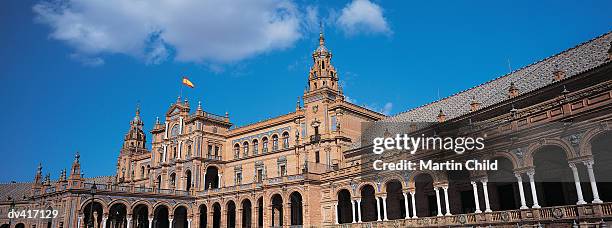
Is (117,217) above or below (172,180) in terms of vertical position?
below

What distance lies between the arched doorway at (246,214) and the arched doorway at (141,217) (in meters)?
11.7

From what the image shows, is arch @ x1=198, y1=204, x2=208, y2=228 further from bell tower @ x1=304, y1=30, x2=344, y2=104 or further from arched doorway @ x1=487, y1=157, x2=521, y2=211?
arched doorway @ x1=487, y1=157, x2=521, y2=211

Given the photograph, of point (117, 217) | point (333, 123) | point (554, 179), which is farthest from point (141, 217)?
point (554, 179)

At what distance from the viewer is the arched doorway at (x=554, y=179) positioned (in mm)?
27500

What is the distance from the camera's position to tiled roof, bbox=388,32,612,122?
30906mm

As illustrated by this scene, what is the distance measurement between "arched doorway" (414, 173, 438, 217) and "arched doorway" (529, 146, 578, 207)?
8.73 meters

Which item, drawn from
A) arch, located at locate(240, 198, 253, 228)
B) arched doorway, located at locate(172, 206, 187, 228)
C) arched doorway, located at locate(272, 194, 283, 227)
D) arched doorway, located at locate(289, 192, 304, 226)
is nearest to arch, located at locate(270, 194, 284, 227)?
arched doorway, located at locate(272, 194, 283, 227)

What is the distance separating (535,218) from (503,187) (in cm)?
664

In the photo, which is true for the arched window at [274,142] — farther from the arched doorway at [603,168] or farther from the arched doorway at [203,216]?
the arched doorway at [603,168]

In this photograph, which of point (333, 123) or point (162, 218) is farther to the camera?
point (162, 218)

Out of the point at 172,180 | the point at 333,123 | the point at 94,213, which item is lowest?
the point at 94,213

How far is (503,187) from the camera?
3219 cm

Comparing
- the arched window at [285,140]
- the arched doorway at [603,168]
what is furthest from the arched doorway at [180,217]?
the arched doorway at [603,168]

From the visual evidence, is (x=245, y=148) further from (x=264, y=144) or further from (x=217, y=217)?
(x=217, y=217)
